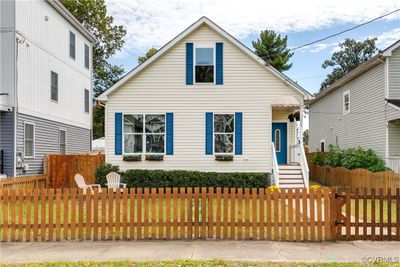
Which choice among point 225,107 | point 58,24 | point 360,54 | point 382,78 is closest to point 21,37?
point 58,24

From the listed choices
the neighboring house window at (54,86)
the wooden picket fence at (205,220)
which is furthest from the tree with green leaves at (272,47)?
the wooden picket fence at (205,220)

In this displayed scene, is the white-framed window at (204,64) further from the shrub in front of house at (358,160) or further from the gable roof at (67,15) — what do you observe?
the shrub in front of house at (358,160)

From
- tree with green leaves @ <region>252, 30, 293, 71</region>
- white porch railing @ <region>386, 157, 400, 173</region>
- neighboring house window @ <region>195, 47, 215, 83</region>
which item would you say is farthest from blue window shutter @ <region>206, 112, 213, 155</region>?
tree with green leaves @ <region>252, 30, 293, 71</region>

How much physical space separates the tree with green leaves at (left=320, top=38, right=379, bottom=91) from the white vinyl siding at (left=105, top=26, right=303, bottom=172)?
38.9 meters

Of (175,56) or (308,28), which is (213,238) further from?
(308,28)

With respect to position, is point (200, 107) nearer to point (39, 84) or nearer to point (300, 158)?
point (300, 158)

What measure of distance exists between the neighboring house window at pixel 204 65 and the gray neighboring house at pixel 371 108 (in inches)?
309

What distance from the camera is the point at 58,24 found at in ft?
62.0

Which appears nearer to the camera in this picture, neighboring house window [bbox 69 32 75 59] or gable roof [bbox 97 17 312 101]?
gable roof [bbox 97 17 312 101]

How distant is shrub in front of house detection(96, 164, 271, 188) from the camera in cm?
1577

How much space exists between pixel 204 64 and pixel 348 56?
4206 centimetres

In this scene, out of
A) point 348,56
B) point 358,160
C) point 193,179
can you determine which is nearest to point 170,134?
point 193,179

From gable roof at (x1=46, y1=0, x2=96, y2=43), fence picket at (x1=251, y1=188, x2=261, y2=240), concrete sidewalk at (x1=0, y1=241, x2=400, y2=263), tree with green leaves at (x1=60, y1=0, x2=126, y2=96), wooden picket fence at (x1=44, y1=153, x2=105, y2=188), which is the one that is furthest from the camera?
tree with green leaves at (x1=60, y1=0, x2=126, y2=96)

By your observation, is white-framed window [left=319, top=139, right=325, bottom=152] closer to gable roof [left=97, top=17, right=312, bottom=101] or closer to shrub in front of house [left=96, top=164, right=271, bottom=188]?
gable roof [left=97, top=17, right=312, bottom=101]
